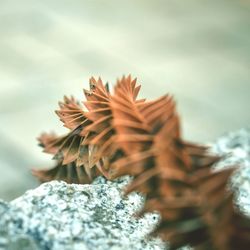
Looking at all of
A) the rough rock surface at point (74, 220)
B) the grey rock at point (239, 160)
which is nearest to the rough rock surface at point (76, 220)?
the rough rock surface at point (74, 220)

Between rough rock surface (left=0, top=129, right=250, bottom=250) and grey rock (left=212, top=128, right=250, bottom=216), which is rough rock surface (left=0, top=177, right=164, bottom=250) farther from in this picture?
grey rock (left=212, top=128, right=250, bottom=216)

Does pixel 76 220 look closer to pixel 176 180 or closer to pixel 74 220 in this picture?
pixel 74 220

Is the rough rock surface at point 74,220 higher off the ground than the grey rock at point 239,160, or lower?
lower

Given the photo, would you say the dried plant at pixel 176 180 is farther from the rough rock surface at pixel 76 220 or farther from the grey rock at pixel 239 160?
the grey rock at pixel 239 160

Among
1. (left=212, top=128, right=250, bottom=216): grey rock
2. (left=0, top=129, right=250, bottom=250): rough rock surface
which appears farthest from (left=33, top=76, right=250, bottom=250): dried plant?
(left=212, top=128, right=250, bottom=216): grey rock

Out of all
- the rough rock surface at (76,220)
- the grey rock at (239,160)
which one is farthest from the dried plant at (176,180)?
the grey rock at (239,160)

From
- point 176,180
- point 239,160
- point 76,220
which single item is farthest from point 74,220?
point 239,160

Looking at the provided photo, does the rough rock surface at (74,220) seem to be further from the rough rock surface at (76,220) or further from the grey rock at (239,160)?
the grey rock at (239,160)

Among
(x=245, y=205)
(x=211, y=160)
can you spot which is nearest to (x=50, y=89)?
(x=245, y=205)

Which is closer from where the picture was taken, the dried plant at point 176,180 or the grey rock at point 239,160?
the dried plant at point 176,180
